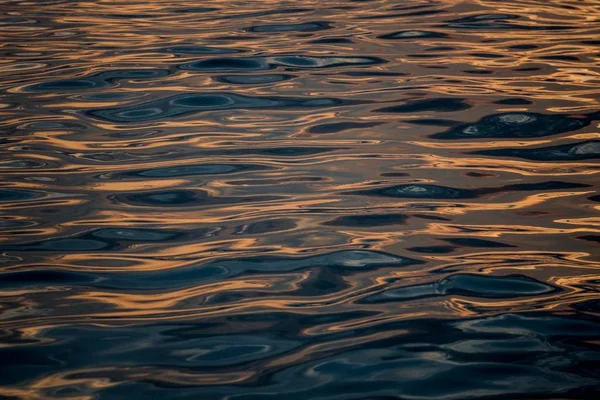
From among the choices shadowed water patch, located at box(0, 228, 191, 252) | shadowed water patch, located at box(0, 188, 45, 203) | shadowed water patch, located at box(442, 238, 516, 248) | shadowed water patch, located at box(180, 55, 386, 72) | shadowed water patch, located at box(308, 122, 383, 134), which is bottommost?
shadowed water patch, located at box(442, 238, 516, 248)

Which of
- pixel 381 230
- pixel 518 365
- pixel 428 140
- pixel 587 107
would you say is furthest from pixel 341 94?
pixel 518 365

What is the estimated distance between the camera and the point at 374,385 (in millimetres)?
1513

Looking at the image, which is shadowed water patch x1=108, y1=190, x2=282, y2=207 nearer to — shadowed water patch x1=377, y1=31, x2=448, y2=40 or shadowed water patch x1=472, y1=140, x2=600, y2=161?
shadowed water patch x1=472, y1=140, x2=600, y2=161

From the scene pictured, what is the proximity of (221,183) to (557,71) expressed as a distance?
204cm

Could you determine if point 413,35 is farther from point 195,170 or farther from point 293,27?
point 195,170

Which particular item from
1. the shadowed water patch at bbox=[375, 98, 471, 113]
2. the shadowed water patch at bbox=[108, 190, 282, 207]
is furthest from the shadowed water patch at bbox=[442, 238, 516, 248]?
the shadowed water patch at bbox=[375, 98, 471, 113]

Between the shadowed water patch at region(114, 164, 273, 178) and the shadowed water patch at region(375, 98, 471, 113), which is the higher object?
the shadowed water patch at region(375, 98, 471, 113)

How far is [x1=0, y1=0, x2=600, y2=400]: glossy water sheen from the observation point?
160 centimetres

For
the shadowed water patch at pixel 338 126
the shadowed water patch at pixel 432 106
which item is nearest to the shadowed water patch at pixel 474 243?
the shadowed water patch at pixel 338 126

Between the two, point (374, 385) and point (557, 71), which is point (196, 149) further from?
point (557, 71)

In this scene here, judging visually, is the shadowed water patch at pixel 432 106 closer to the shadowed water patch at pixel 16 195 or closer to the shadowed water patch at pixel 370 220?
the shadowed water patch at pixel 370 220

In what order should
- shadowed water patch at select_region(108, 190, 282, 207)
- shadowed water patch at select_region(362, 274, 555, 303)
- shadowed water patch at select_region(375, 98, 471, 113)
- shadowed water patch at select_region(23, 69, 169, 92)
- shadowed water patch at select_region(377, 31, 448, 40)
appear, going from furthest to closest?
1. shadowed water patch at select_region(377, 31, 448, 40)
2. shadowed water patch at select_region(23, 69, 169, 92)
3. shadowed water patch at select_region(375, 98, 471, 113)
4. shadowed water patch at select_region(108, 190, 282, 207)
5. shadowed water patch at select_region(362, 274, 555, 303)

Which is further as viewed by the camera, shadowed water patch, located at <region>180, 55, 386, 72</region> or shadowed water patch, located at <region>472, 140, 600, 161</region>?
shadowed water patch, located at <region>180, 55, 386, 72</region>

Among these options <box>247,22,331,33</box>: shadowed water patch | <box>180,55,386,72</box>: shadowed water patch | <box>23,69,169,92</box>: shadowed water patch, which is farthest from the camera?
<box>247,22,331,33</box>: shadowed water patch
